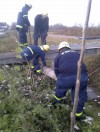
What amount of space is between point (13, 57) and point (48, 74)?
6.81 ft

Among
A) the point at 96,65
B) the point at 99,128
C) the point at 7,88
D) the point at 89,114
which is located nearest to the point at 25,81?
the point at 7,88

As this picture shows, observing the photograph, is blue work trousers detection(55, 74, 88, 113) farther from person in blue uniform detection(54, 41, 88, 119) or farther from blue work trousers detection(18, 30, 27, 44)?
blue work trousers detection(18, 30, 27, 44)

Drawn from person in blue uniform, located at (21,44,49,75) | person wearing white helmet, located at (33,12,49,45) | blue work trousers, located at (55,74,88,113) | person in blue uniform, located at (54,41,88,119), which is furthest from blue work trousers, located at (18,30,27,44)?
blue work trousers, located at (55,74,88,113)

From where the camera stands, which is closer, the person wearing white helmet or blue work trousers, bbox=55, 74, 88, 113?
blue work trousers, bbox=55, 74, 88, 113

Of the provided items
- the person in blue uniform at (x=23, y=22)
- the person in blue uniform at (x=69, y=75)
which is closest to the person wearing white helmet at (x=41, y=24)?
the person in blue uniform at (x=23, y=22)

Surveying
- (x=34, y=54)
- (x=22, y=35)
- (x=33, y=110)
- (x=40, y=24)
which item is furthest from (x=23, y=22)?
(x=33, y=110)

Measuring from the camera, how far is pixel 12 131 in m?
4.24

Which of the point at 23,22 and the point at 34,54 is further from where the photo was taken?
the point at 23,22

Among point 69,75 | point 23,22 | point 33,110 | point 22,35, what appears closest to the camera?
point 33,110

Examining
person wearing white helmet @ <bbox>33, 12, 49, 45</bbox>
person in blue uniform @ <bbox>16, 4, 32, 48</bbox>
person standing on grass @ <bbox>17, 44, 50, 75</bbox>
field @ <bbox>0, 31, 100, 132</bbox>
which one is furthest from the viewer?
person wearing white helmet @ <bbox>33, 12, 49, 45</bbox>

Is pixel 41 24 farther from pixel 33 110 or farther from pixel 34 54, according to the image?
pixel 33 110

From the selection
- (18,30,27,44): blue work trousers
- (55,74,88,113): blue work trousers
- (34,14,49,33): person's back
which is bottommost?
(55,74,88,113): blue work trousers

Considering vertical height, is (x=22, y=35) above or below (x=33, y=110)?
above

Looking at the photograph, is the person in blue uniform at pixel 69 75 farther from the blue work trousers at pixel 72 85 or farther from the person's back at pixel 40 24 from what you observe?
the person's back at pixel 40 24
